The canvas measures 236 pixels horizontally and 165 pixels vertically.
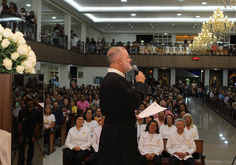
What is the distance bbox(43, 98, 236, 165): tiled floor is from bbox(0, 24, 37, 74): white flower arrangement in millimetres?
3529

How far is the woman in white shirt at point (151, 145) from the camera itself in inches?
194

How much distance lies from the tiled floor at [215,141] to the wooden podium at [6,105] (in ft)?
11.9

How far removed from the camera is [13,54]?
9.03 ft

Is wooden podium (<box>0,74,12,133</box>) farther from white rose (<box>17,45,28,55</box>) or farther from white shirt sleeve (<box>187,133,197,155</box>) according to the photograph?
white shirt sleeve (<box>187,133,197,155</box>)

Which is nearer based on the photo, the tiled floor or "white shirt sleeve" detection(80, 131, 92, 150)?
"white shirt sleeve" detection(80, 131, 92, 150)

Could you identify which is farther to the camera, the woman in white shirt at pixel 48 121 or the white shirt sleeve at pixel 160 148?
the woman in white shirt at pixel 48 121

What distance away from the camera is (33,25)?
1178 cm

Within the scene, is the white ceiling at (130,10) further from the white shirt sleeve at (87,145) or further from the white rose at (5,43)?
the white rose at (5,43)

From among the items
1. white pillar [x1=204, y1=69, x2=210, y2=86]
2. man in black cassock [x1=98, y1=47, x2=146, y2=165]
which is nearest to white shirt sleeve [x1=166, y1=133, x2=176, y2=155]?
man in black cassock [x1=98, y1=47, x2=146, y2=165]

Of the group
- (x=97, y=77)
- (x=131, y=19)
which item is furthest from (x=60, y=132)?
(x=131, y=19)

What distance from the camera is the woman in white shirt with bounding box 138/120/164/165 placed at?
4.92 m

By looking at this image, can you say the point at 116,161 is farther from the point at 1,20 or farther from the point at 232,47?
the point at 232,47

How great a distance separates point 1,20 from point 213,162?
818cm

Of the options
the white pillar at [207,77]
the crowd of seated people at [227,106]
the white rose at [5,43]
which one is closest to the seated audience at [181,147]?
the white rose at [5,43]
